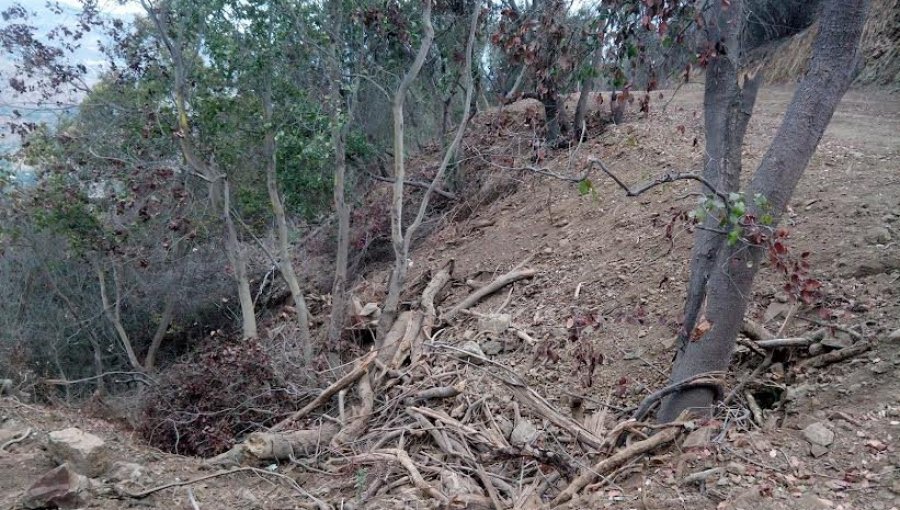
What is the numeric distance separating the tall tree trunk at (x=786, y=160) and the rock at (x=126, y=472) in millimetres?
3391

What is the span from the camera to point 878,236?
17.3ft

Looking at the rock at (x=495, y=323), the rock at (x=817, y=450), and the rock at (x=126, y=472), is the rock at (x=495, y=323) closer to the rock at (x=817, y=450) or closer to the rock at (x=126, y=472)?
the rock at (x=126, y=472)

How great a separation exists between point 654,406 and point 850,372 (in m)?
1.14

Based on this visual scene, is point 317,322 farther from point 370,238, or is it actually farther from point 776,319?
point 776,319

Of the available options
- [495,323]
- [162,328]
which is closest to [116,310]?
[162,328]

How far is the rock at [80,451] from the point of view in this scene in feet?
14.2

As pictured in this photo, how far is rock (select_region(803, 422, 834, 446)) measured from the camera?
137 inches

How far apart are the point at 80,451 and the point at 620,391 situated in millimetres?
3559

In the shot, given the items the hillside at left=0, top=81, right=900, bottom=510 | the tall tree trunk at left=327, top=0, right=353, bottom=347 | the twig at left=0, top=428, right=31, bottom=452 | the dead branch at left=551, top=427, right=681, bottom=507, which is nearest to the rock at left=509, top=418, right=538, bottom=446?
the hillside at left=0, top=81, right=900, bottom=510

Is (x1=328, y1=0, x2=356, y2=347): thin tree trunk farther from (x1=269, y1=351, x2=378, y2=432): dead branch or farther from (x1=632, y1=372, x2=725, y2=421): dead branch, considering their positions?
(x1=632, y1=372, x2=725, y2=421): dead branch

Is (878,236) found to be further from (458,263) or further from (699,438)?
(458,263)

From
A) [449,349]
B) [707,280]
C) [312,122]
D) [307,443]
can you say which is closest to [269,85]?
[312,122]

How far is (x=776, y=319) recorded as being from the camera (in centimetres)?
489

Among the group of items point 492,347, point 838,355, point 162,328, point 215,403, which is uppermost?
point 838,355
